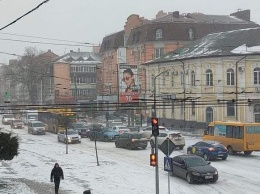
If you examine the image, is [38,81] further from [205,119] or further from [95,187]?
[95,187]

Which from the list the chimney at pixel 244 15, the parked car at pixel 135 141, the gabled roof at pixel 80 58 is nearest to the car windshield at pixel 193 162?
the parked car at pixel 135 141

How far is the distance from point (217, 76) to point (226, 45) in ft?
12.5

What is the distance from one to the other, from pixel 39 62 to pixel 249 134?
74634 millimetres

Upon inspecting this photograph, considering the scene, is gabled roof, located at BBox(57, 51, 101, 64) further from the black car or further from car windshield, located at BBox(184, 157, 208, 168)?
car windshield, located at BBox(184, 157, 208, 168)

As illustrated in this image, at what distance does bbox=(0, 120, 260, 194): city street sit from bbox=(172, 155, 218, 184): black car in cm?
35

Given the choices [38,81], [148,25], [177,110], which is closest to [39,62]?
[38,81]

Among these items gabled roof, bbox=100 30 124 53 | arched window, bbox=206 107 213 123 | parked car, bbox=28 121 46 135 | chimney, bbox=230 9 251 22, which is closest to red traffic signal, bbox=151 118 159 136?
parked car, bbox=28 121 46 135

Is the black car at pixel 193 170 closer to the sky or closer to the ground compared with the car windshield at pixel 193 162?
closer to the ground

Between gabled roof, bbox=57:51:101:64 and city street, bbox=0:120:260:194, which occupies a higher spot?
gabled roof, bbox=57:51:101:64

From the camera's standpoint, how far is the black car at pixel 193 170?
76.7ft

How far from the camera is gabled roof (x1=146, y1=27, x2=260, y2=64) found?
55562mm

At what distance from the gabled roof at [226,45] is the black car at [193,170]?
31.3m

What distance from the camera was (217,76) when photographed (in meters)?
57.7

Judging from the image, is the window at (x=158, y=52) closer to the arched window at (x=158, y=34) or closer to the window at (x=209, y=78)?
the arched window at (x=158, y=34)
